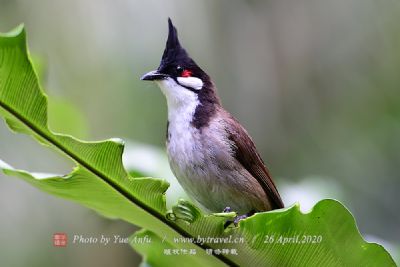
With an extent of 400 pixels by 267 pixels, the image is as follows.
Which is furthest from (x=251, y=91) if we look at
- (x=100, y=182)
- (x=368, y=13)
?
(x=100, y=182)

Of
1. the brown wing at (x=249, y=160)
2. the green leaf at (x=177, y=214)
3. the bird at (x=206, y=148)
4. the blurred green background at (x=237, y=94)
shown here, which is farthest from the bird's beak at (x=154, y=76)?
the green leaf at (x=177, y=214)

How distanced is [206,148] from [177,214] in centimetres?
66

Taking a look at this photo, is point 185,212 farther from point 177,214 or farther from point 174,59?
point 174,59

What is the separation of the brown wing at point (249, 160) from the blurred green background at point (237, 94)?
10.7 inches

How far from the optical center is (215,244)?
5.23ft

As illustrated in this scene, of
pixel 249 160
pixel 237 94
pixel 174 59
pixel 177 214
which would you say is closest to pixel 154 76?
pixel 174 59

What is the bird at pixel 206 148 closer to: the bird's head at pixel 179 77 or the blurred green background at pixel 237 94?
the bird's head at pixel 179 77

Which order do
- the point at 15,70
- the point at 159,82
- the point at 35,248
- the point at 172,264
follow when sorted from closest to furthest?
the point at 15,70
the point at 172,264
the point at 159,82
the point at 35,248

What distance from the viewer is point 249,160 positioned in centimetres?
227

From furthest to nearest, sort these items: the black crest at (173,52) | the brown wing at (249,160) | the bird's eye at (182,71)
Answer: the brown wing at (249,160), the bird's eye at (182,71), the black crest at (173,52)

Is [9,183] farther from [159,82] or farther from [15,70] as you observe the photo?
[15,70]

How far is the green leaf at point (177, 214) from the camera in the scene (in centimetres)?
143

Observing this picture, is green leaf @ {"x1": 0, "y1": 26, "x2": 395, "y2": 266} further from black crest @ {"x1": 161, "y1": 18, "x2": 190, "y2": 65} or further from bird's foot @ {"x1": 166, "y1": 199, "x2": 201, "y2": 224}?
black crest @ {"x1": 161, "y1": 18, "x2": 190, "y2": 65}

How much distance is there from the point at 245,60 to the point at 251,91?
264mm
